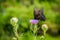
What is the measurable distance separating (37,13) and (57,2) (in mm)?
1687

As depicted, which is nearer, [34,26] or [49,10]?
[34,26]

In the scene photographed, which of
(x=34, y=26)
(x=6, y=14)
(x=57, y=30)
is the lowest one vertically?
(x=57, y=30)

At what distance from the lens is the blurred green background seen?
2.64 metres

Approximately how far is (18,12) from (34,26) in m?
1.53

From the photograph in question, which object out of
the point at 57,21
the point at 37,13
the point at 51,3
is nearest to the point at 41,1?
the point at 51,3

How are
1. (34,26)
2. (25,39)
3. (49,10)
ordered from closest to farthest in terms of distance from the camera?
(34,26) < (25,39) < (49,10)

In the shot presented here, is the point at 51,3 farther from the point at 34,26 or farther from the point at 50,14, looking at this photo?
the point at 34,26

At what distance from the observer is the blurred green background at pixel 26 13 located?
2.64 meters

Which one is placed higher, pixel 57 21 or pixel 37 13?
pixel 37 13

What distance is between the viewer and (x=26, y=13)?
9.50ft

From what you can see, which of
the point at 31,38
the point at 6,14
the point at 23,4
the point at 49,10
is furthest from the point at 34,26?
the point at 23,4

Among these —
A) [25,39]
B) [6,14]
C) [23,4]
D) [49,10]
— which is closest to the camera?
[25,39]

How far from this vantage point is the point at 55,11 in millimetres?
3143

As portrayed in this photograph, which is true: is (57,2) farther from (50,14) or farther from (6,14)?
(6,14)
